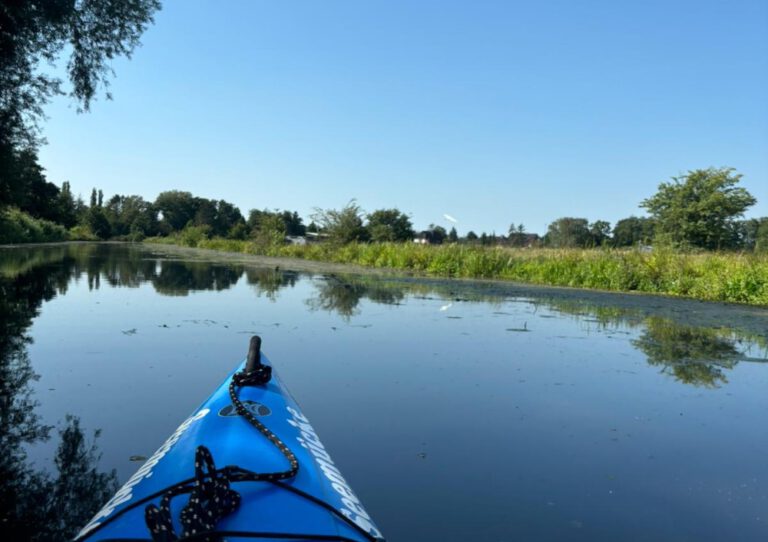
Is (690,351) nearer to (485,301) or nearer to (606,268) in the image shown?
(485,301)

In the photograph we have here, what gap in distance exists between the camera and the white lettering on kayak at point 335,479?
1790 mm

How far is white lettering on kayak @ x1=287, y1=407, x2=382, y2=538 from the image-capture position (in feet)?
5.87

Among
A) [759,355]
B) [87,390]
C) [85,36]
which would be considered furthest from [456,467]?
[85,36]

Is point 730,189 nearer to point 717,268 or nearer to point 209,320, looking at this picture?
point 717,268

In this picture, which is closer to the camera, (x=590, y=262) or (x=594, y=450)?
(x=594, y=450)

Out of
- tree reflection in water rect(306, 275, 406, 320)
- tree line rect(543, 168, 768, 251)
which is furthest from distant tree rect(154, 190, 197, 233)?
tree reflection in water rect(306, 275, 406, 320)

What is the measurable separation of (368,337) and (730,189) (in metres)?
44.3

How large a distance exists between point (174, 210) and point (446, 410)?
85590mm

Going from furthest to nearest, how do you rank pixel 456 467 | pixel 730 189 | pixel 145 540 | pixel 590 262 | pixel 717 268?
pixel 730 189, pixel 590 262, pixel 717 268, pixel 456 467, pixel 145 540

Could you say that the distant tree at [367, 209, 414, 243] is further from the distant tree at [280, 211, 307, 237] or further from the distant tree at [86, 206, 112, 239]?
the distant tree at [86, 206, 112, 239]

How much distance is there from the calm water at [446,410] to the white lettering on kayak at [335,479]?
1.90 ft

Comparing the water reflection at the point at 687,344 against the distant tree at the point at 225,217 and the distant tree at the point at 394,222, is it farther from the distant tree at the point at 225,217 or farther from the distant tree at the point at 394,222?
the distant tree at the point at 225,217

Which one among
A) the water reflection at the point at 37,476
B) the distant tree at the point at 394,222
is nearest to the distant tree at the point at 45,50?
the water reflection at the point at 37,476

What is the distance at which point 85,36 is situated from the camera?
9.48 meters
